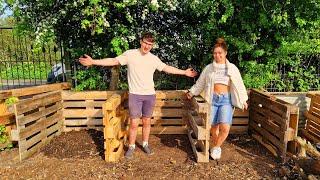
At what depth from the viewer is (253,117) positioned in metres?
6.38

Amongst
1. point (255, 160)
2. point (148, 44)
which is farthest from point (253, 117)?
point (148, 44)

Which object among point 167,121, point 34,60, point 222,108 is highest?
point 34,60

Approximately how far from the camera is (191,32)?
21.7 ft

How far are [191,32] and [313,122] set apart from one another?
9.81 ft

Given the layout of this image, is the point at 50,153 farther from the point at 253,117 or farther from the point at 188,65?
the point at 253,117

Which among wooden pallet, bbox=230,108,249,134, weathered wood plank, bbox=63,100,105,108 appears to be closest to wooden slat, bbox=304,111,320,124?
wooden pallet, bbox=230,108,249,134

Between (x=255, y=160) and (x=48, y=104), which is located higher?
(x=48, y=104)

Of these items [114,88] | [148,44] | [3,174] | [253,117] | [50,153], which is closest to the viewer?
[3,174]

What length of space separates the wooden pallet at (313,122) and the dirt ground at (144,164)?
108 cm

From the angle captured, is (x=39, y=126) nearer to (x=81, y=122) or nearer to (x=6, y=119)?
(x=6, y=119)

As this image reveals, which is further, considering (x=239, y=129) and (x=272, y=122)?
(x=239, y=129)

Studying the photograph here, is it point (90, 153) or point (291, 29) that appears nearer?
point (90, 153)

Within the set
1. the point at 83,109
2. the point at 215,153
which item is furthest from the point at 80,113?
the point at 215,153

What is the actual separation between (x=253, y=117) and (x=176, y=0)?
276 cm
